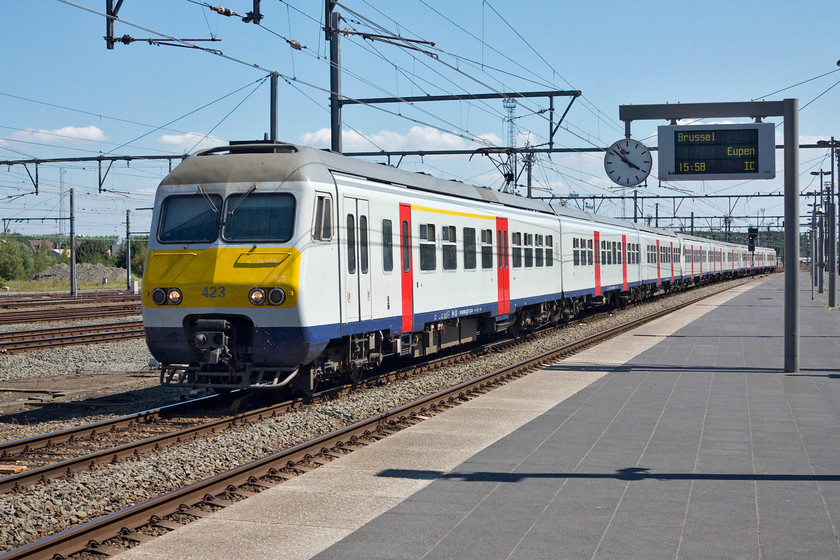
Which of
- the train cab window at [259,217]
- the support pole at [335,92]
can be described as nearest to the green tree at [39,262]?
the support pole at [335,92]

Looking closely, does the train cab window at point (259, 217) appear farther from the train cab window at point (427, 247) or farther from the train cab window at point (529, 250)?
the train cab window at point (529, 250)

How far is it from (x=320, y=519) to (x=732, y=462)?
13.2ft

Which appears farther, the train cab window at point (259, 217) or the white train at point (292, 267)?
the train cab window at point (259, 217)

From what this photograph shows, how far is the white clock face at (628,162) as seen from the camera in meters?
24.1

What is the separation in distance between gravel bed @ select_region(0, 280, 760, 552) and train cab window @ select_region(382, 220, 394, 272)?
6.34ft

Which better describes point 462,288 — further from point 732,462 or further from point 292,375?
point 732,462

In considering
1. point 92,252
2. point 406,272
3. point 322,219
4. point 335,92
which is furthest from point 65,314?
point 92,252

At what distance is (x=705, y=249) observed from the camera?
58.8 metres

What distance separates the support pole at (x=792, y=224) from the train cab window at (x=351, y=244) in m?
7.32

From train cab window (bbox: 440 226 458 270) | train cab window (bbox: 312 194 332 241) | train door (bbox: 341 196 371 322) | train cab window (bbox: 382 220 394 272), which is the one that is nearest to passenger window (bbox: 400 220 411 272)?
train cab window (bbox: 382 220 394 272)

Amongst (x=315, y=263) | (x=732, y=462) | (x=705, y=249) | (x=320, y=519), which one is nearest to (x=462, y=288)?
(x=315, y=263)

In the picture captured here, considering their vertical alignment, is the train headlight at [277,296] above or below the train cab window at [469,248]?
below

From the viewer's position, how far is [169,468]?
882cm

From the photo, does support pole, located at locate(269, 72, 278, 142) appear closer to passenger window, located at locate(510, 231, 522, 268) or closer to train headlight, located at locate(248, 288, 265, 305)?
passenger window, located at locate(510, 231, 522, 268)
